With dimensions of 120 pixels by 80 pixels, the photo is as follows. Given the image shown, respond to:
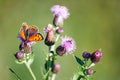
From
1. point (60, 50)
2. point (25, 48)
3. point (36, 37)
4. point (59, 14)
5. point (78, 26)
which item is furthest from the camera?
point (78, 26)

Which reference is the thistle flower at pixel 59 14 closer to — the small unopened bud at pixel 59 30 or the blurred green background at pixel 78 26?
the small unopened bud at pixel 59 30

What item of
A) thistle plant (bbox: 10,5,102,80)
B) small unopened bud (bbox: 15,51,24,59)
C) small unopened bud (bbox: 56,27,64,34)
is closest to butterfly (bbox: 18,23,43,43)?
thistle plant (bbox: 10,5,102,80)

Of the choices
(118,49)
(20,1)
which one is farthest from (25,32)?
(20,1)

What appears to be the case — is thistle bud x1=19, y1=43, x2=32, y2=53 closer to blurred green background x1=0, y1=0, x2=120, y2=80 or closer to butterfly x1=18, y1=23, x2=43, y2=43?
butterfly x1=18, y1=23, x2=43, y2=43

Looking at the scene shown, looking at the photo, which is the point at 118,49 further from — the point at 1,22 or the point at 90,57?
the point at 90,57

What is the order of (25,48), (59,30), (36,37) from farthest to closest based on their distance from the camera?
(59,30), (25,48), (36,37)

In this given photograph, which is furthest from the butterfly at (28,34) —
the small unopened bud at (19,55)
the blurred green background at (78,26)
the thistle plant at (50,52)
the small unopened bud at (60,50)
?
the blurred green background at (78,26)

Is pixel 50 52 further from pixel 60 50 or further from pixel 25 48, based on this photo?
pixel 25 48

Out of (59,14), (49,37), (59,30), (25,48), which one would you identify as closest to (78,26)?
(59,14)
